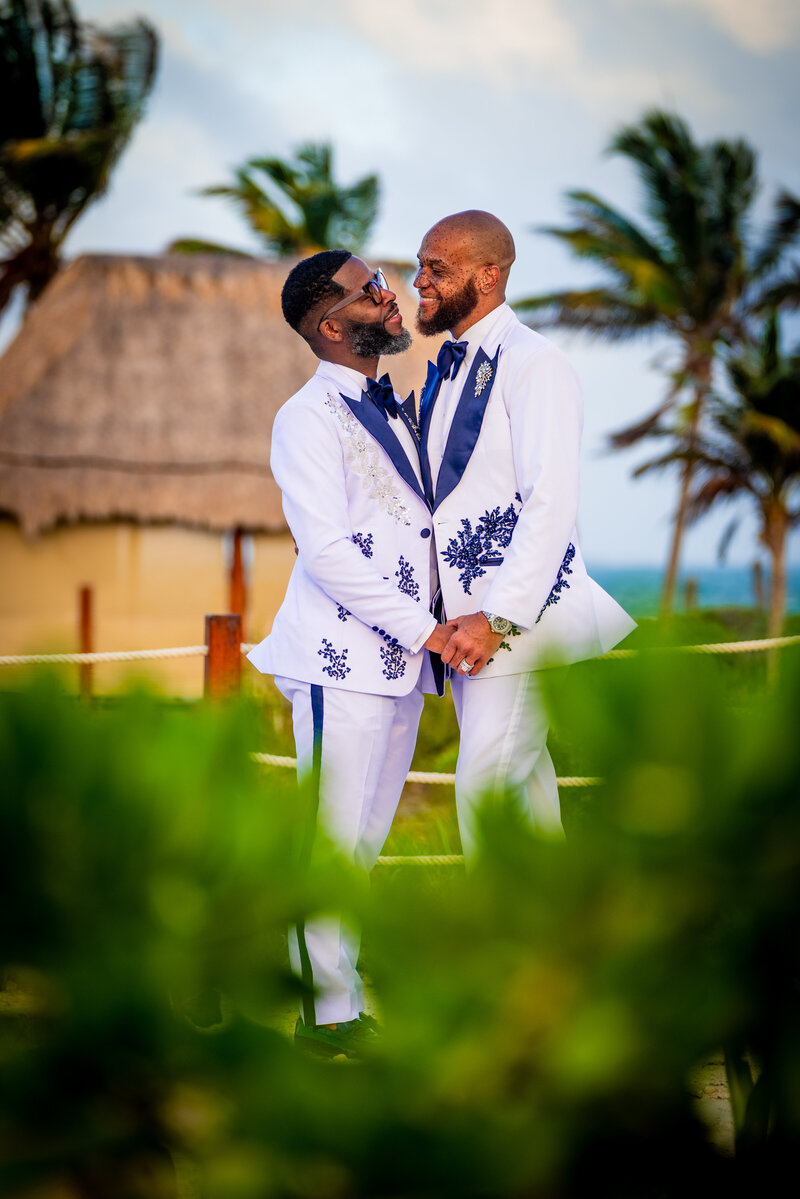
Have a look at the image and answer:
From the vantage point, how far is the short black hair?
8.32 feet

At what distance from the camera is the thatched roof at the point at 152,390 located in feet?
46.3

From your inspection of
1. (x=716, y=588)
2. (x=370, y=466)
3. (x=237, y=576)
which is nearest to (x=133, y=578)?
(x=237, y=576)

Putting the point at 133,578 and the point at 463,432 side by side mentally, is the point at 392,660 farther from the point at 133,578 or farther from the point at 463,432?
the point at 133,578

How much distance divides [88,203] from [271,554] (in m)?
8.95

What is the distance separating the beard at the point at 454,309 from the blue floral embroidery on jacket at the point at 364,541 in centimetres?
48

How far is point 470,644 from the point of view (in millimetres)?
2242

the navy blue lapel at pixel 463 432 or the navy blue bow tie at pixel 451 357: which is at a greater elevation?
the navy blue bow tie at pixel 451 357

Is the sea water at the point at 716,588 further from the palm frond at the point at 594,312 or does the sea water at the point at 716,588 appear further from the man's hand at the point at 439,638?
the man's hand at the point at 439,638

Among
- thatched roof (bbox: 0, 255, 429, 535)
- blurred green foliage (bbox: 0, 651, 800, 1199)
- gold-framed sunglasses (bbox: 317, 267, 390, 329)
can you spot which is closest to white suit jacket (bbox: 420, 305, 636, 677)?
gold-framed sunglasses (bbox: 317, 267, 390, 329)

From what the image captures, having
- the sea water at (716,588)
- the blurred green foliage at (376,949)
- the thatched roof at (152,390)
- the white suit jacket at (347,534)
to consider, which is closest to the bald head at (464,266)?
the white suit jacket at (347,534)

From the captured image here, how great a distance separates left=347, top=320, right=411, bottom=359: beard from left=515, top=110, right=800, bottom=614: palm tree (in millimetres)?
17221

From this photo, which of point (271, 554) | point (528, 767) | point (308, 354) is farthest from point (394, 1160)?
point (308, 354)

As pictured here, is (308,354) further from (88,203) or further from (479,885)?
(479,885)

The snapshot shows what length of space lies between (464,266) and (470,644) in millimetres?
826
